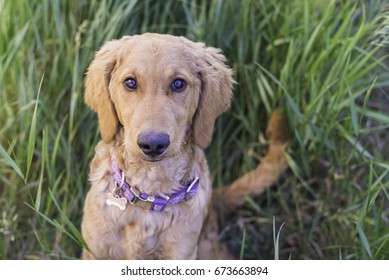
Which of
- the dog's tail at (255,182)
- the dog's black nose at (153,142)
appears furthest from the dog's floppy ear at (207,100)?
the dog's tail at (255,182)

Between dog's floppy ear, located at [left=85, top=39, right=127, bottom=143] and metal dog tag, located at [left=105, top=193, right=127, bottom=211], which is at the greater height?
dog's floppy ear, located at [left=85, top=39, right=127, bottom=143]

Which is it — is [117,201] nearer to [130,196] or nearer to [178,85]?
[130,196]

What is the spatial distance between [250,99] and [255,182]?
561 mm

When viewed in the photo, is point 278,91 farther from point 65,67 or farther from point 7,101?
point 7,101

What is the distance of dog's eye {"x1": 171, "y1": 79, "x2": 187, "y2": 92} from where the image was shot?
9.02 feet

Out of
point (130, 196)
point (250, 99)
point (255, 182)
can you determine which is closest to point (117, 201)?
point (130, 196)

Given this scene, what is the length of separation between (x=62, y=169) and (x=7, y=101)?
21.7 inches

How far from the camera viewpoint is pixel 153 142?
8.21 feet

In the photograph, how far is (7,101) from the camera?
347 cm

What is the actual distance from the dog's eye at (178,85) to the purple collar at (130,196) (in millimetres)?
548

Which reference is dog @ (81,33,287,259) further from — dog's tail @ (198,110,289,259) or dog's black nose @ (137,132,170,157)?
dog's tail @ (198,110,289,259)

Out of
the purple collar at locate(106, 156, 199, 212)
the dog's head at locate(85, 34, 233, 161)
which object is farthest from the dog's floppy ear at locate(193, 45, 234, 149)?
the purple collar at locate(106, 156, 199, 212)

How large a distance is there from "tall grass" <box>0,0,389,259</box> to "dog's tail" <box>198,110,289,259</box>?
0.27 feet

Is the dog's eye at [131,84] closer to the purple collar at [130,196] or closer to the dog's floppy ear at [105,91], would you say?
the dog's floppy ear at [105,91]
